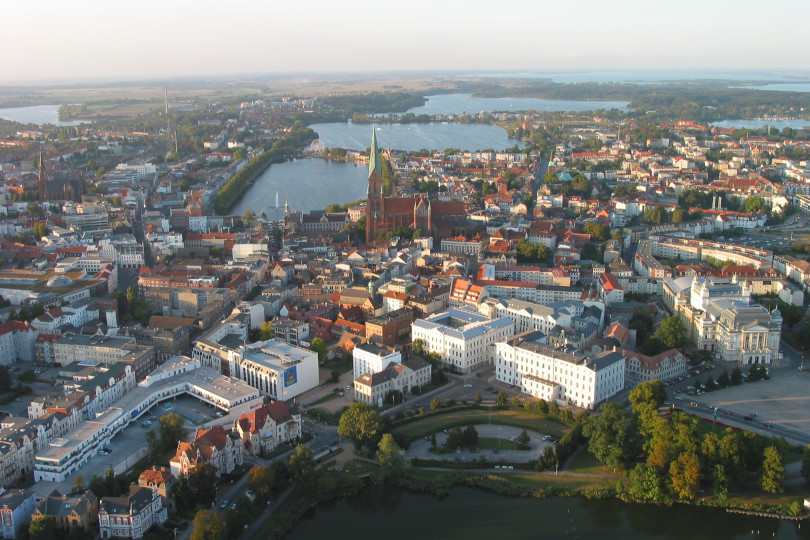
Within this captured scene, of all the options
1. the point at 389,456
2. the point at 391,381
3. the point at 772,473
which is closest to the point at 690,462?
the point at 772,473

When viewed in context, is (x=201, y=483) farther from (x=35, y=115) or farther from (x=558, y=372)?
(x=35, y=115)

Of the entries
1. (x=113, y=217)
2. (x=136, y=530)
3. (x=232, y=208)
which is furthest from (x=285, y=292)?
(x=232, y=208)

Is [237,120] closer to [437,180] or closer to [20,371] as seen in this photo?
[437,180]

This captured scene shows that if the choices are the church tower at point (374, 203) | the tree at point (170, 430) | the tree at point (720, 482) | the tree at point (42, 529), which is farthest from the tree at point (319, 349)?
the church tower at point (374, 203)

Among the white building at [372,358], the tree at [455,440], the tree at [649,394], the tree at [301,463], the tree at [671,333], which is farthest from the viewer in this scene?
the tree at [671,333]

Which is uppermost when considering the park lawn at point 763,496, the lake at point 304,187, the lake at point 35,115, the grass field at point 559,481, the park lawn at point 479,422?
the lake at point 35,115

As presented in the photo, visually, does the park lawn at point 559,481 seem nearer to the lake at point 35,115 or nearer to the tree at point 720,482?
the tree at point 720,482

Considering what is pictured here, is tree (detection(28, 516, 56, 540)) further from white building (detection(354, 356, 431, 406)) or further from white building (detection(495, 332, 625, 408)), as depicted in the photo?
white building (detection(495, 332, 625, 408))
